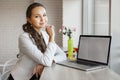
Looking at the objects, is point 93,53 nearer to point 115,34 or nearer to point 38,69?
point 38,69

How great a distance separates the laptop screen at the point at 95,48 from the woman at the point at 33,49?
255 millimetres

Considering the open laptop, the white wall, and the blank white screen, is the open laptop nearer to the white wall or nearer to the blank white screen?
the blank white screen

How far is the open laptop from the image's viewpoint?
143 cm

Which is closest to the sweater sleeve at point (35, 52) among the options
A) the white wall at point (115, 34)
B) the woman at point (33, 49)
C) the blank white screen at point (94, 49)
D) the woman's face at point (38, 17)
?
the woman at point (33, 49)

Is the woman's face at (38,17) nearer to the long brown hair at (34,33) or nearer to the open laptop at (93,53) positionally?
the long brown hair at (34,33)

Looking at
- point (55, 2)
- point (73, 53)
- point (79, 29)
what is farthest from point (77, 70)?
point (55, 2)

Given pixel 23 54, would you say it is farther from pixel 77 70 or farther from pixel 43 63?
pixel 77 70

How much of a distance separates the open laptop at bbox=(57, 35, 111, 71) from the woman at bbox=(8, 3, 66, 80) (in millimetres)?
179

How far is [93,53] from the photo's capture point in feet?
5.15

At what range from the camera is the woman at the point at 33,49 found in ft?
4.98

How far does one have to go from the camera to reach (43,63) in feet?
4.94

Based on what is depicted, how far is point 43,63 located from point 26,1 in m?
3.19

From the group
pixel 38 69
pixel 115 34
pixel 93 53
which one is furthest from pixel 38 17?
pixel 115 34

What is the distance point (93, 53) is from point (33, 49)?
46cm
